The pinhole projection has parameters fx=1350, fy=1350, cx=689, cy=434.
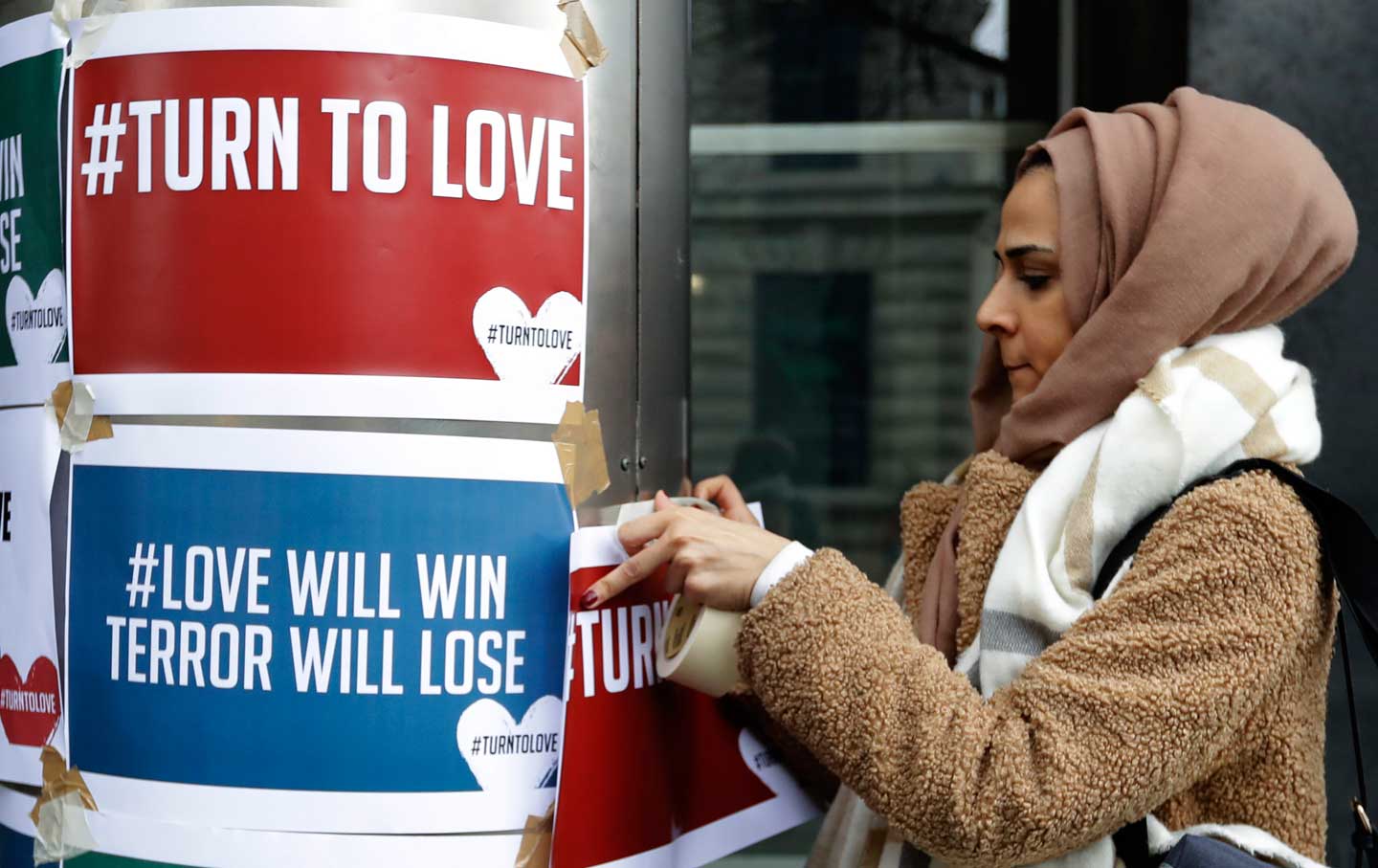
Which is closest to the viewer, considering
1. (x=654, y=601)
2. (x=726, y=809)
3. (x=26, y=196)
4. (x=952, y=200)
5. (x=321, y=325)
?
(x=321, y=325)

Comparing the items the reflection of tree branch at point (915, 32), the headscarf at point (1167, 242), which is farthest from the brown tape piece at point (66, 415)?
the reflection of tree branch at point (915, 32)

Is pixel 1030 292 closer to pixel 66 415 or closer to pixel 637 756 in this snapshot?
pixel 637 756

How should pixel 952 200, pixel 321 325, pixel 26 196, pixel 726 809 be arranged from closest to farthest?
1. pixel 321 325
2. pixel 26 196
3. pixel 726 809
4. pixel 952 200

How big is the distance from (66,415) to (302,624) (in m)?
0.35

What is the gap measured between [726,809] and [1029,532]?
52cm

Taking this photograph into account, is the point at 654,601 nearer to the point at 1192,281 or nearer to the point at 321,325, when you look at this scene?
the point at 321,325

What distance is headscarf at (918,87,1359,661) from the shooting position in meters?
1.57

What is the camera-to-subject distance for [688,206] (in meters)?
1.68

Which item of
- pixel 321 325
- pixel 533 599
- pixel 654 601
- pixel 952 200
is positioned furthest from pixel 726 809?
pixel 952 200

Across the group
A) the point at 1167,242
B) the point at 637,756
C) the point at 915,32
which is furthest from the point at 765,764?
the point at 915,32

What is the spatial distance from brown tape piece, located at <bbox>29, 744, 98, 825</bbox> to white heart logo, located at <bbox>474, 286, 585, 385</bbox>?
638 mm

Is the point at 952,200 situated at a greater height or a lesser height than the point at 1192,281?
greater

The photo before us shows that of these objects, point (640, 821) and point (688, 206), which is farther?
point (688, 206)

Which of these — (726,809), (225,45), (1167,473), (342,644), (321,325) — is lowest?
(726,809)
